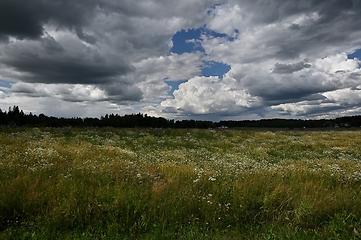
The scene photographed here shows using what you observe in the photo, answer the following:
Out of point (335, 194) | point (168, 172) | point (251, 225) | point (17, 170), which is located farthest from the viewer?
point (168, 172)

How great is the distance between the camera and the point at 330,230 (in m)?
5.43

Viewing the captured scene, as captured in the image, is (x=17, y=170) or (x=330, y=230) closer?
(x=330, y=230)

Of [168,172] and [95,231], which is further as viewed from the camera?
[168,172]

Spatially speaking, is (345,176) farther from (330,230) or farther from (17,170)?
(17,170)

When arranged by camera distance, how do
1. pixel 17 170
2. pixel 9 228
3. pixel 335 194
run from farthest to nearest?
pixel 17 170 < pixel 335 194 < pixel 9 228

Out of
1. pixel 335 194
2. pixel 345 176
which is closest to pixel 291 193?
pixel 335 194

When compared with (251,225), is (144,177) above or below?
above

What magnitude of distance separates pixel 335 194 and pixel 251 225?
10.6 ft

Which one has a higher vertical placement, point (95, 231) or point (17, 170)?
point (17, 170)

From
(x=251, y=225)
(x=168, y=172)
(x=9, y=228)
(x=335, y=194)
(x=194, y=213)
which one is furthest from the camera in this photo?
(x=168, y=172)

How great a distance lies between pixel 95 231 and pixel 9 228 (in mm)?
1798

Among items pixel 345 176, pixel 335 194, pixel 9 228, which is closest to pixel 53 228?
pixel 9 228

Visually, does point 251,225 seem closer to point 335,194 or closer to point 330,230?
point 330,230

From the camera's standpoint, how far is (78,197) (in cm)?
652
